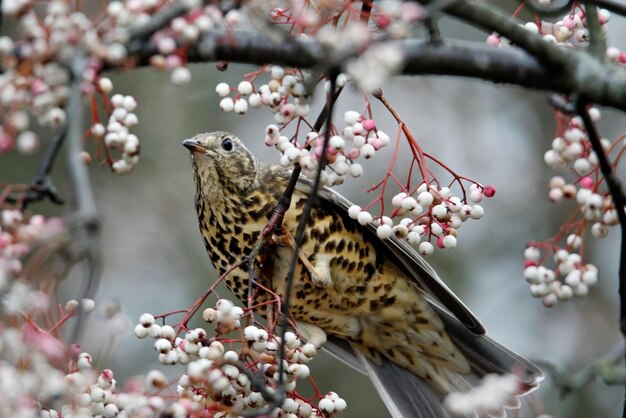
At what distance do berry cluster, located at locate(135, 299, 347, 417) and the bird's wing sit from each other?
4.08 feet

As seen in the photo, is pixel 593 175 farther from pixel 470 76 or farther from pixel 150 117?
pixel 150 117

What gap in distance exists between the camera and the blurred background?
8.68m

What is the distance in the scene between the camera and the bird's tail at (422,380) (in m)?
4.87

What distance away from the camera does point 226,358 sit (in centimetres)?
279

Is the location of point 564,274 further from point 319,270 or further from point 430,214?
point 319,270

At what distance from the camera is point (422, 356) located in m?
5.06

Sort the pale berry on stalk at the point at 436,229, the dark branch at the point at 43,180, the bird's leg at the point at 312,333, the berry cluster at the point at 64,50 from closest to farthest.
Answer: the berry cluster at the point at 64,50 < the dark branch at the point at 43,180 < the pale berry on stalk at the point at 436,229 < the bird's leg at the point at 312,333

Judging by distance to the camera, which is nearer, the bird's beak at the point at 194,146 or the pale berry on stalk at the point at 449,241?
the pale berry on stalk at the point at 449,241

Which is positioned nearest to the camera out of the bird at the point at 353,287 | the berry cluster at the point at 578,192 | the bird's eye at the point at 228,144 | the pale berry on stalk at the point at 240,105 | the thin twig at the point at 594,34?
the thin twig at the point at 594,34

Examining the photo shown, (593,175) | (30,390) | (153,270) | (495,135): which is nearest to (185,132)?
(153,270)

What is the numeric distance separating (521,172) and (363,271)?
191 inches

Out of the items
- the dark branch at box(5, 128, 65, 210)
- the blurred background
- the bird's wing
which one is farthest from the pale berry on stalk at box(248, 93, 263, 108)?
the blurred background

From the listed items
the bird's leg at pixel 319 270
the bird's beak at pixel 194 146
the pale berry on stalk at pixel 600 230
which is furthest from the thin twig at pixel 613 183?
the bird's beak at pixel 194 146

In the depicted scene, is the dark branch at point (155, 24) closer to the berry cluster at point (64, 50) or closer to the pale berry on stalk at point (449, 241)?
the berry cluster at point (64, 50)
